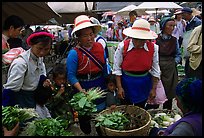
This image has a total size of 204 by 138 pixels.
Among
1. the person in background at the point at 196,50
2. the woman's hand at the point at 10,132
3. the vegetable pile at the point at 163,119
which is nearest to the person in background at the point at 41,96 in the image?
the woman's hand at the point at 10,132

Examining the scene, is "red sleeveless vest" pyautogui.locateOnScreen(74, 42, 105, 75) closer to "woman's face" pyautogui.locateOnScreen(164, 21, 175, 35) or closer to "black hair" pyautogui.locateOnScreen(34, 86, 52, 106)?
"black hair" pyautogui.locateOnScreen(34, 86, 52, 106)

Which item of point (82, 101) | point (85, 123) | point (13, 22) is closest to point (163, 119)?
point (85, 123)

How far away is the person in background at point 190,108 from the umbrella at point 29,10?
3005 millimetres

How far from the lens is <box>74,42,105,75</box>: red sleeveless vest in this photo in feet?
10.3

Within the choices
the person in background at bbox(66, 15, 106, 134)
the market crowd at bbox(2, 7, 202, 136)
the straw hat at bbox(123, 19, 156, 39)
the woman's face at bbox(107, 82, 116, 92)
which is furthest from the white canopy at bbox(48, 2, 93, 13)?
the straw hat at bbox(123, 19, 156, 39)

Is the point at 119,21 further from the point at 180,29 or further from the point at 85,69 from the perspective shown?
the point at 85,69

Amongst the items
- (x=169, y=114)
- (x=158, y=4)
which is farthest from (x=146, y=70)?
(x=158, y=4)

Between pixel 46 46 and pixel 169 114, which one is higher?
pixel 46 46

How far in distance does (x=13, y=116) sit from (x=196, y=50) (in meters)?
2.99

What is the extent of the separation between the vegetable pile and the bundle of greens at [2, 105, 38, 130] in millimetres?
1473

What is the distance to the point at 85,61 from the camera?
3.14 meters

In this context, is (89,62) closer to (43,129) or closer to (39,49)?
(39,49)

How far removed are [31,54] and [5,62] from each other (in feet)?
1.87

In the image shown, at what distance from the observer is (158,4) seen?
8031mm
